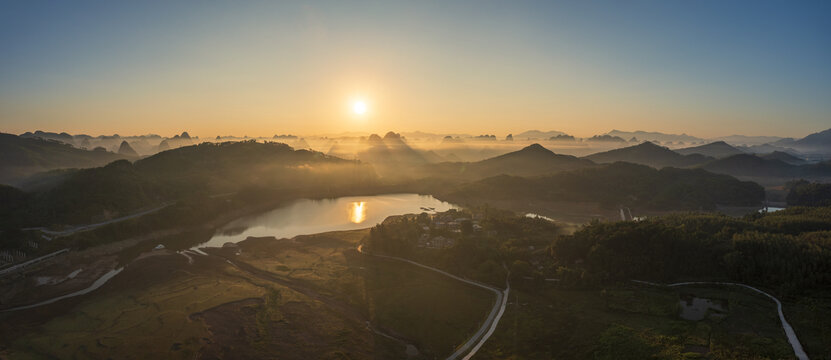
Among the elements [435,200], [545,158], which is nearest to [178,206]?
[435,200]

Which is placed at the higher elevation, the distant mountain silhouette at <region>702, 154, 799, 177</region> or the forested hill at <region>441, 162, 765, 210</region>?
the distant mountain silhouette at <region>702, 154, 799, 177</region>

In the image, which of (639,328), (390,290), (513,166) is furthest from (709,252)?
(513,166)

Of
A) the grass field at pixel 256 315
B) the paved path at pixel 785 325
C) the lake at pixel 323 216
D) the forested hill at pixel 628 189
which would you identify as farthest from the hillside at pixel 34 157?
the paved path at pixel 785 325

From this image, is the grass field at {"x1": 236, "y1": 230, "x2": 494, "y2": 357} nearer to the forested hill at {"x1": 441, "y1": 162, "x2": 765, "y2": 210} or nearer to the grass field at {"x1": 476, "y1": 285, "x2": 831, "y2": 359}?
the grass field at {"x1": 476, "y1": 285, "x2": 831, "y2": 359}

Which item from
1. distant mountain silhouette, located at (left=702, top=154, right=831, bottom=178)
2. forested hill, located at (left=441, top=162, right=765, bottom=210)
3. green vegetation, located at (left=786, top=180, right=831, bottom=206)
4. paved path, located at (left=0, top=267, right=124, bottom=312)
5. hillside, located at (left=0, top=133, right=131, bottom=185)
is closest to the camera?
paved path, located at (left=0, top=267, right=124, bottom=312)

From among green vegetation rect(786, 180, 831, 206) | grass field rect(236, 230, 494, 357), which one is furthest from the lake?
green vegetation rect(786, 180, 831, 206)

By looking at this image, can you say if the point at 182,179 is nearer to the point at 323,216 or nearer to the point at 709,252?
the point at 323,216

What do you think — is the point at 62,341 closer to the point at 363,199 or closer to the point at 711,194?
the point at 363,199
